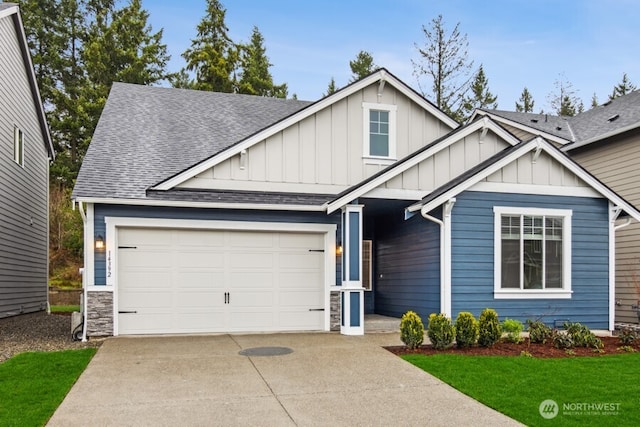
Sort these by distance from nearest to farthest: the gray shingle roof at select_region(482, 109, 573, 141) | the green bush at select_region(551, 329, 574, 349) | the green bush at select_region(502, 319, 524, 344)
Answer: the green bush at select_region(551, 329, 574, 349) → the green bush at select_region(502, 319, 524, 344) → the gray shingle roof at select_region(482, 109, 573, 141)

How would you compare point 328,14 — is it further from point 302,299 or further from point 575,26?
point 302,299

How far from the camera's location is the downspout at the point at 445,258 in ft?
34.1

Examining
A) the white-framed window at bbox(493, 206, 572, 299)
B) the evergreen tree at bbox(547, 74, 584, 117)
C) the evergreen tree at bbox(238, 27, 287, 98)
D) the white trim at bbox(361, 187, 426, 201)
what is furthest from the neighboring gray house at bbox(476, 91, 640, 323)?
the evergreen tree at bbox(238, 27, 287, 98)

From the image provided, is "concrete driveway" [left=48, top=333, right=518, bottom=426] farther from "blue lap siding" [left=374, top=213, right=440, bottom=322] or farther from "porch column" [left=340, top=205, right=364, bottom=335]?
"blue lap siding" [left=374, top=213, right=440, bottom=322]

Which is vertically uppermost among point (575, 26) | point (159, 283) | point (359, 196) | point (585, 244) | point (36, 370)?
point (575, 26)

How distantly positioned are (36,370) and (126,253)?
11.8 ft

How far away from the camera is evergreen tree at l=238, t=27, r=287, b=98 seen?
32250 millimetres

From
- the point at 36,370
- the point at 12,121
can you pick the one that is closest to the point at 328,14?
the point at 12,121

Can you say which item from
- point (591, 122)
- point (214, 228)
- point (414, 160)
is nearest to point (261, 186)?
point (214, 228)

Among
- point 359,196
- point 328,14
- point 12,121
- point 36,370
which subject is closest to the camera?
point 36,370

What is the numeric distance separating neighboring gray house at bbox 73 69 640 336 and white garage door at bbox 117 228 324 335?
22 millimetres

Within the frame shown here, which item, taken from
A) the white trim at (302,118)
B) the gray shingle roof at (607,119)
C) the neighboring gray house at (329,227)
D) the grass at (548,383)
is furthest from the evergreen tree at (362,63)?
the grass at (548,383)

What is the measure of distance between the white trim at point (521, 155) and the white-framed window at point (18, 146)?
10669 mm

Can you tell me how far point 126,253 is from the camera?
1066cm
